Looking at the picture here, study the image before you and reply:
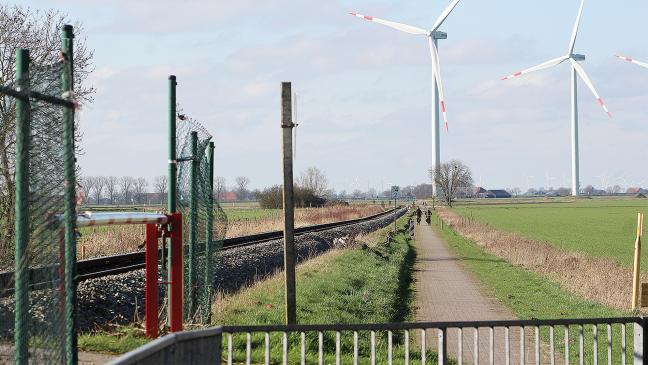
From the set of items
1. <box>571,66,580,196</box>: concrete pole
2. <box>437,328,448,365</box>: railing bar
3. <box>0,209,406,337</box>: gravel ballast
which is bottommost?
<box>0,209,406,337</box>: gravel ballast

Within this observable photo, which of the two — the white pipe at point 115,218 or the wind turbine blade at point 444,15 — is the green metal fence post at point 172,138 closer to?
the white pipe at point 115,218

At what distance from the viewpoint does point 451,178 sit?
18762 centimetres

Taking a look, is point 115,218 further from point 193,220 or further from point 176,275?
point 193,220

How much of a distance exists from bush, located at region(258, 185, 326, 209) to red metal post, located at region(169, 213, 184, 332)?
83653 mm

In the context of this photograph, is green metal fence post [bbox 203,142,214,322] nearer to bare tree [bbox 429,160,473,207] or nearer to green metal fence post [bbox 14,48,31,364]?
green metal fence post [bbox 14,48,31,364]

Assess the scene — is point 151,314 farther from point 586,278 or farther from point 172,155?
point 586,278

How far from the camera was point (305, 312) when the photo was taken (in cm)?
1524

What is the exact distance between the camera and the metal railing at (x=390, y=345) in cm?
591

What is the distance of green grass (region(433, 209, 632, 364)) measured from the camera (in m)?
15.3

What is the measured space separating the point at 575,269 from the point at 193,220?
68.4ft

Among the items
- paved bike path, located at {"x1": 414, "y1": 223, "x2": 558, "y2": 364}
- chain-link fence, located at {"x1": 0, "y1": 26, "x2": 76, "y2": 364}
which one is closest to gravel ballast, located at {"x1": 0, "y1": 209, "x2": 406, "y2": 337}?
chain-link fence, located at {"x1": 0, "y1": 26, "x2": 76, "y2": 364}

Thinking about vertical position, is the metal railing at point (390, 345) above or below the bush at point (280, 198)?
below

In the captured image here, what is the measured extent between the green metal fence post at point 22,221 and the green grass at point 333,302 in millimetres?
4431

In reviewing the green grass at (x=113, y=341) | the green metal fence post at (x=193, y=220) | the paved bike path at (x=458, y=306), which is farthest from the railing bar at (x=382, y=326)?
the paved bike path at (x=458, y=306)
